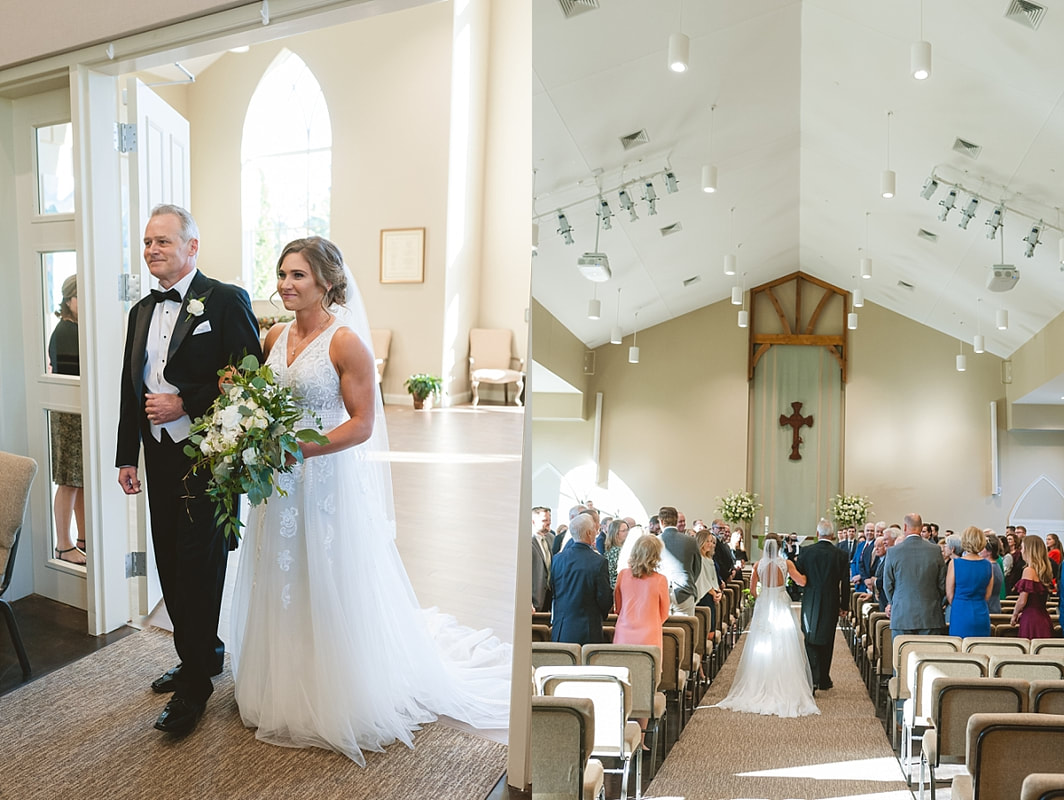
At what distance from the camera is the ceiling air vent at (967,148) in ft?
2.54

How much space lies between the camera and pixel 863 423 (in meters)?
0.90

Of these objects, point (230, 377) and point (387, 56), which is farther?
point (387, 56)

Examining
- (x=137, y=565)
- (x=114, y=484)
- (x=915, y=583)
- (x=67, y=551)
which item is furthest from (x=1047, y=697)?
(x=67, y=551)

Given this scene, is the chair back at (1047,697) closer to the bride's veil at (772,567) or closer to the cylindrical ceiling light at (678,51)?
the bride's veil at (772,567)

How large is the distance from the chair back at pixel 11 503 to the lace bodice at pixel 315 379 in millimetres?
1287

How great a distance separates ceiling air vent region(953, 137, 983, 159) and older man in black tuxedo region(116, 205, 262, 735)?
260 cm

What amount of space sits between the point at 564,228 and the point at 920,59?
15.6 inches

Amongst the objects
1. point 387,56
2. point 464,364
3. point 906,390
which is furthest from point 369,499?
point 387,56

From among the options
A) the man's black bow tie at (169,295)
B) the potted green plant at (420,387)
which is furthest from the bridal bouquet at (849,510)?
the potted green plant at (420,387)

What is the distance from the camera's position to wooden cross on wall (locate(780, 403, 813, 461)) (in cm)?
92

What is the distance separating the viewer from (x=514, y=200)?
491 inches

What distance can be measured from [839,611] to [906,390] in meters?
0.24

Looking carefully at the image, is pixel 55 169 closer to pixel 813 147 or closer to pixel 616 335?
pixel 616 335

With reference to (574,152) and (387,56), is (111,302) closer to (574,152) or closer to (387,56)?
(574,152)
